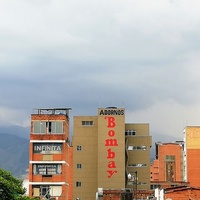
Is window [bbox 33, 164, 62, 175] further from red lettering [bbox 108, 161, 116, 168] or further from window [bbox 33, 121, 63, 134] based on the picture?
red lettering [bbox 108, 161, 116, 168]

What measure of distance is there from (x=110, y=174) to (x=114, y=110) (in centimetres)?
1370

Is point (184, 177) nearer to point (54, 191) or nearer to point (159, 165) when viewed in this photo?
point (159, 165)

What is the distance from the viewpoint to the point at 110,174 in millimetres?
126562

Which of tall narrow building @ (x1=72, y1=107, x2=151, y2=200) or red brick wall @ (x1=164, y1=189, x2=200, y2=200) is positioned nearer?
red brick wall @ (x1=164, y1=189, x2=200, y2=200)

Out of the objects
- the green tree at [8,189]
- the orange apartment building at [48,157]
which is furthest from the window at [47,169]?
the green tree at [8,189]

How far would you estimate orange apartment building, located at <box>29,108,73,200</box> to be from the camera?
11725 cm

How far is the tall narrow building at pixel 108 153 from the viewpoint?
127 m

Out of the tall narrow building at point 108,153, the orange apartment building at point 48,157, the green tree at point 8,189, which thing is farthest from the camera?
the tall narrow building at point 108,153

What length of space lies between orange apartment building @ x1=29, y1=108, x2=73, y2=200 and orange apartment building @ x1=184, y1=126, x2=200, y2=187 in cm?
5712

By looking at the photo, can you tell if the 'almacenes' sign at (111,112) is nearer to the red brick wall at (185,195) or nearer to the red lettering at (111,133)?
the red lettering at (111,133)

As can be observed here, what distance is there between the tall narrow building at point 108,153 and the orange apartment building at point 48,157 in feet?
32.0

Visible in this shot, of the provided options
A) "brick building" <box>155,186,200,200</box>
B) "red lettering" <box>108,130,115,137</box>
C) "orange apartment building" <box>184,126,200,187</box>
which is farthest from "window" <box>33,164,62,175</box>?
"orange apartment building" <box>184,126,200,187</box>

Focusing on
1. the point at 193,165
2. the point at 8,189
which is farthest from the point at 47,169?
the point at 193,165

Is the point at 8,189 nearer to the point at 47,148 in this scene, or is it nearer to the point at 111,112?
the point at 47,148
